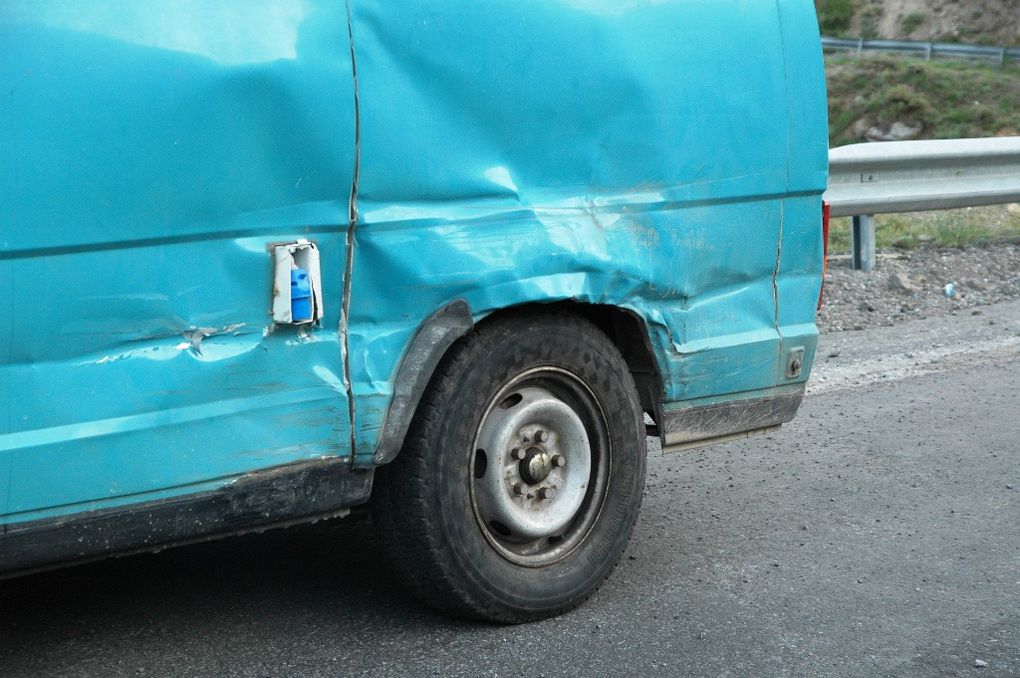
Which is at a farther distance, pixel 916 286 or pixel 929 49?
pixel 929 49

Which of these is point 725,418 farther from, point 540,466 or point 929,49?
point 929,49

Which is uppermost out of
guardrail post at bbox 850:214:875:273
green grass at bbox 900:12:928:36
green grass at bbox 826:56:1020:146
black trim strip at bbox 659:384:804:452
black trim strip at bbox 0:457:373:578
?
green grass at bbox 900:12:928:36

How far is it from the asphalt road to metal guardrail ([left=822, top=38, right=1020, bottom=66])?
33.8 m

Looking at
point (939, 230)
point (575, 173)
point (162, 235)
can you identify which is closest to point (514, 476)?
point (575, 173)

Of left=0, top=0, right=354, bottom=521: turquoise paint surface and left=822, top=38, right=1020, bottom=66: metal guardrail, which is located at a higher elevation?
left=822, top=38, right=1020, bottom=66: metal guardrail

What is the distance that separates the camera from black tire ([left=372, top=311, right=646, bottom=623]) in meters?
3.77

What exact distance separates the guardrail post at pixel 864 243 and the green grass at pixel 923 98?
2304 centimetres

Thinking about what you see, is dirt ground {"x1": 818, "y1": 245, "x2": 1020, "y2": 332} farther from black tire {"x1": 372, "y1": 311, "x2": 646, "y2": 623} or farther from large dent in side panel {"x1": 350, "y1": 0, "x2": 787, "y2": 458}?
black tire {"x1": 372, "y1": 311, "x2": 646, "y2": 623}

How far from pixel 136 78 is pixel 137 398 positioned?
0.74 meters

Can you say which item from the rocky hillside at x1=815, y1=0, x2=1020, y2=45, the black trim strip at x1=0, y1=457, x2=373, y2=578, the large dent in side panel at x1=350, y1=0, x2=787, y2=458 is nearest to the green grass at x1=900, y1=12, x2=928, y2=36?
the rocky hillside at x1=815, y1=0, x2=1020, y2=45

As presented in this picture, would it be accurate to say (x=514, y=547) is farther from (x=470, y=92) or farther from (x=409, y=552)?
(x=470, y=92)

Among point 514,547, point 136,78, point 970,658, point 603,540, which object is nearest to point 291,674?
point 514,547

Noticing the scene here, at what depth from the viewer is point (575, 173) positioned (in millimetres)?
3926

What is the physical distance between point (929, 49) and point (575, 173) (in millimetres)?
37268
